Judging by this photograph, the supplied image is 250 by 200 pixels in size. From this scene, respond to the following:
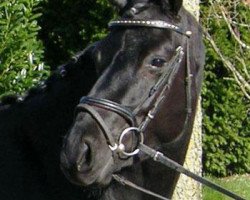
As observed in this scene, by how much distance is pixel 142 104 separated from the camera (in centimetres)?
377

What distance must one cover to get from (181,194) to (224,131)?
4045 millimetres

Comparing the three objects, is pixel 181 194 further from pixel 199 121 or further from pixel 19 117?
pixel 19 117

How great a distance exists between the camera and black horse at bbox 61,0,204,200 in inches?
142

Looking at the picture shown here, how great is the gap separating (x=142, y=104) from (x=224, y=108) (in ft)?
21.5

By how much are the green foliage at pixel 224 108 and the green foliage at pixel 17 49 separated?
12.4ft

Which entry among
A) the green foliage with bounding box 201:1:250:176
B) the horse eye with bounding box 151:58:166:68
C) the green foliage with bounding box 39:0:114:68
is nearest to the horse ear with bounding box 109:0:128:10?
the horse eye with bounding box 151:58:166:68

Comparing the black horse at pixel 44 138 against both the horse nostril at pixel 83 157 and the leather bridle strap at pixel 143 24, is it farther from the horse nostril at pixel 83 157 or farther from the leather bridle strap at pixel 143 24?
the horse nostril at pixel 83 157

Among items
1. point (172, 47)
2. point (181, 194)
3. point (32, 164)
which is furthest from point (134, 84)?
point (181, 194)

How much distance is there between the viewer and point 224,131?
1037 centimetres

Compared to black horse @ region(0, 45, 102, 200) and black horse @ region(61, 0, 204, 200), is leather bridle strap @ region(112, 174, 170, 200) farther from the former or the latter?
black horse @ region(0, 45, 102, 200)

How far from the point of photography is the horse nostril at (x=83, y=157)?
3.55 meters

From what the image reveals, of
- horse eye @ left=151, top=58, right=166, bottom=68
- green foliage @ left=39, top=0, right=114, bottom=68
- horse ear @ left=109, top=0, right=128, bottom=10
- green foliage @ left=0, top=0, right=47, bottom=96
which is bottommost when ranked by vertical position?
green foliage @ left=39, top=0, right=114, bottom=68

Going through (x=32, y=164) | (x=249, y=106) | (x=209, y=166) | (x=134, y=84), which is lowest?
(x=209, y=166)

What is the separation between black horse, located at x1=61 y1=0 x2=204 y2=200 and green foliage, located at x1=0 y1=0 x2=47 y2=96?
1913 mm
